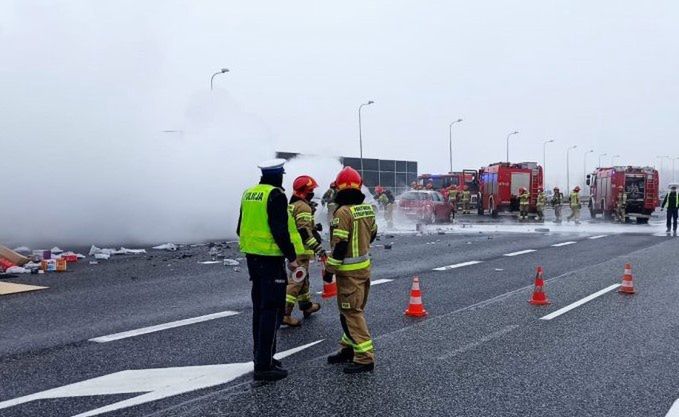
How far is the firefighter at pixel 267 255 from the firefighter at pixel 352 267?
467mm

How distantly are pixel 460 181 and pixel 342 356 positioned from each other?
37502 mm

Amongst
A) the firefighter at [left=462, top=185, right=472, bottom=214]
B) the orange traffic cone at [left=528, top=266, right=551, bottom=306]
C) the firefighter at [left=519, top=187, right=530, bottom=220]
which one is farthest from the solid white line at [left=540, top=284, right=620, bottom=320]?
the firefighter at [left=462, top=185, right=472, bottom=214]

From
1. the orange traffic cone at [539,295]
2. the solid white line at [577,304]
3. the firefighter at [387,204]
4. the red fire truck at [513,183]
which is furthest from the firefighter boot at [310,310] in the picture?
the red fire truck at [513,183]

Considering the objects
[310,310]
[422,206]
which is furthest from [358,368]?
[422,206]

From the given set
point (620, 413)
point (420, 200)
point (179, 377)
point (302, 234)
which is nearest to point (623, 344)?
point (620, 413)

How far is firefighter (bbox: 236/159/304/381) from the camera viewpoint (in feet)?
18.2

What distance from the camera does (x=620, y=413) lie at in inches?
181

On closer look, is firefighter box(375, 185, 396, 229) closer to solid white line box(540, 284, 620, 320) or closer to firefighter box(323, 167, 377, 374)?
solid white line box(540, 284, 620, 320)

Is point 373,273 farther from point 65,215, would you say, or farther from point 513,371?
point 65,215

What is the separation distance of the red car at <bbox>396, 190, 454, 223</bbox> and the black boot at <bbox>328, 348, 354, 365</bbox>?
2365 centimetres

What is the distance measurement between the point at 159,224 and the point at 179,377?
53.6 ft

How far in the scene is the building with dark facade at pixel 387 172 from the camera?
46.3 m

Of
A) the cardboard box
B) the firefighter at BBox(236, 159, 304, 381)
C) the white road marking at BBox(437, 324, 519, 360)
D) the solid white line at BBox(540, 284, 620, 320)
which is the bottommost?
the solid white line at BBox(540, 284, 620, 320)

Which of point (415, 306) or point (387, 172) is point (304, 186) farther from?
point (387, 172)
